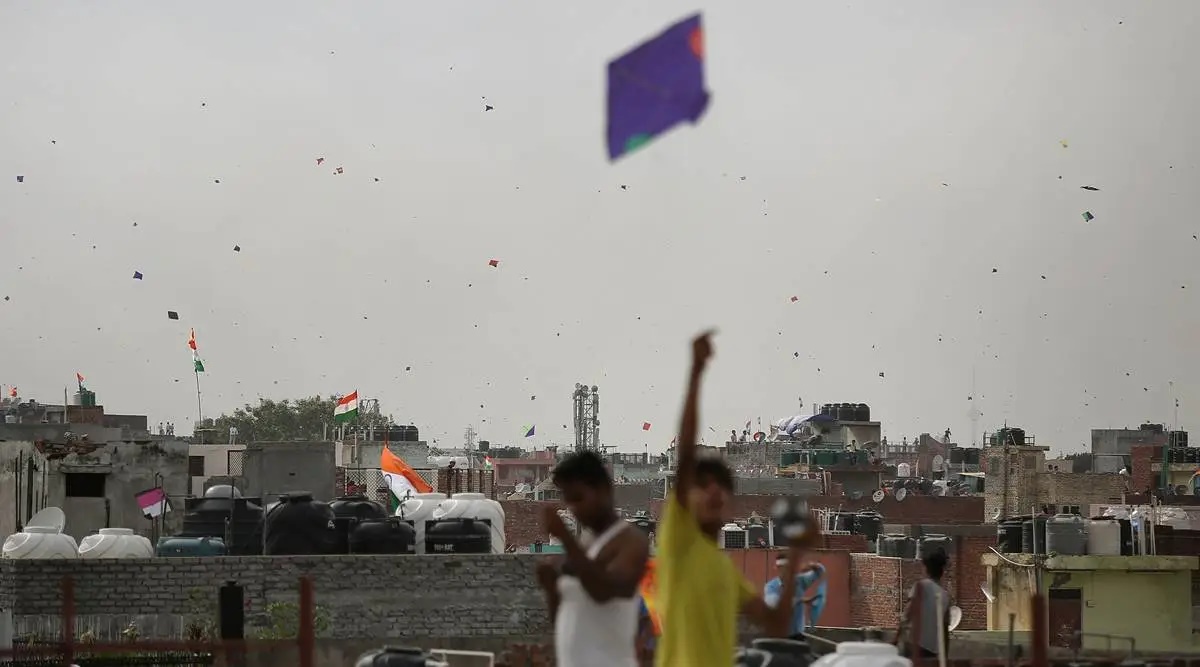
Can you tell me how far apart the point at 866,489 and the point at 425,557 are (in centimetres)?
4761

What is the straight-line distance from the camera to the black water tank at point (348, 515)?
84.7ft

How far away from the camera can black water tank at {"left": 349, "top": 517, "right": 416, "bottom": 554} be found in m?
25.5

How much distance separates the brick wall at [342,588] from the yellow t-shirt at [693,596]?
17.7 m

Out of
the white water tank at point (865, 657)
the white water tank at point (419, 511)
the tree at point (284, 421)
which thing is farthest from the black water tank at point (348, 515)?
the tree at point (284, 421)

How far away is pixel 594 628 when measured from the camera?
21.2 feet

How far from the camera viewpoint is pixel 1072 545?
94.4 feet

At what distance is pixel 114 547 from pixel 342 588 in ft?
12.0

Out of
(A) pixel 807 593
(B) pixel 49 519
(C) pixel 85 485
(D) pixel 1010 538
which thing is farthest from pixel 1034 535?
(C) pixel 85 485

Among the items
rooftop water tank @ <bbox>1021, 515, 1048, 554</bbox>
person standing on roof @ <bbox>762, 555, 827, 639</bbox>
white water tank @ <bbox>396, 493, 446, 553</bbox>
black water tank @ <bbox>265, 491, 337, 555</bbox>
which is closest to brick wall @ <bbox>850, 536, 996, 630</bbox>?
rooftop water tank @ <bbox>1021, 515, 1048, 554</bbox>

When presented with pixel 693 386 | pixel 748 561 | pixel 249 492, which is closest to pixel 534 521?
pixel 249 492

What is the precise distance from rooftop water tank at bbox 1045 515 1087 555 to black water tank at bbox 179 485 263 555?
1230 cm

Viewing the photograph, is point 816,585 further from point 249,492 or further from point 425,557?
point 249,492

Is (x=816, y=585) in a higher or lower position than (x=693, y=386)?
lower

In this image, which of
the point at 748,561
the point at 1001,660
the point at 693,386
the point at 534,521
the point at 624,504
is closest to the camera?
the point at 693,386
